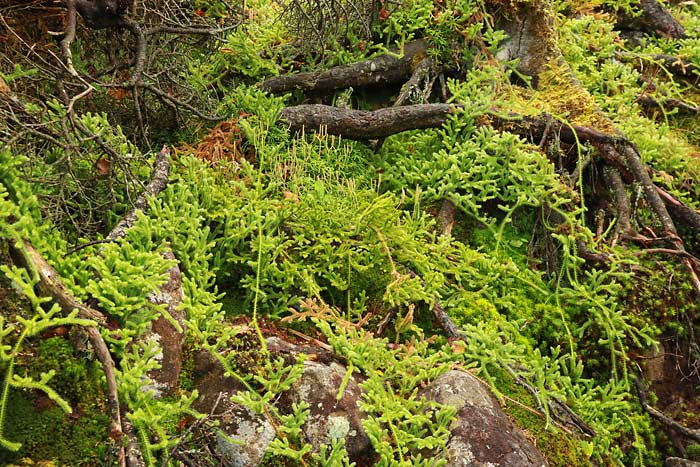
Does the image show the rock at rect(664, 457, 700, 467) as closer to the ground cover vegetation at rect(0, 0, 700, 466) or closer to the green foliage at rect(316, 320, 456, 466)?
the ground cover vegetation at rect(0, 0, 700, 466)

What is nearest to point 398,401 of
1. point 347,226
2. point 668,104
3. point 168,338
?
point 168,338

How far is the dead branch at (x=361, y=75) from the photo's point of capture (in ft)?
19.4

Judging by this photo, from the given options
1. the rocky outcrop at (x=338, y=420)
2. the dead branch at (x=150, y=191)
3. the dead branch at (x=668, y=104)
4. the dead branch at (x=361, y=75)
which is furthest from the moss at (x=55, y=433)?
the dead branch at (x=668, y=104)

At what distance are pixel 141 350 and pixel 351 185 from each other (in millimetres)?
2180

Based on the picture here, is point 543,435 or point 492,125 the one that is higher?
point 492,125

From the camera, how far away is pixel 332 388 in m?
3.29

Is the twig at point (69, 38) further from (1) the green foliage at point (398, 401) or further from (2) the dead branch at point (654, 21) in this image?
(2) the dead branch at point (654, 21)

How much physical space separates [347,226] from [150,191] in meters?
1.38

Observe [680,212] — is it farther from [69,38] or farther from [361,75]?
[69,38]

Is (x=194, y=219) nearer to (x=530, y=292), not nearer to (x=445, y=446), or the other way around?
(x=445, y=446)

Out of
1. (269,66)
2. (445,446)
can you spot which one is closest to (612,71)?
(269,66)

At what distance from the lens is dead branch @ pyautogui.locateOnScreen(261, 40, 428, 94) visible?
5922 mm

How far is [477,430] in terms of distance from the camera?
3217 millimetres

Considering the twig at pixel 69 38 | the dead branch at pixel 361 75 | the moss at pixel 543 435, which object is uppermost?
the twig at pixel 69 38
